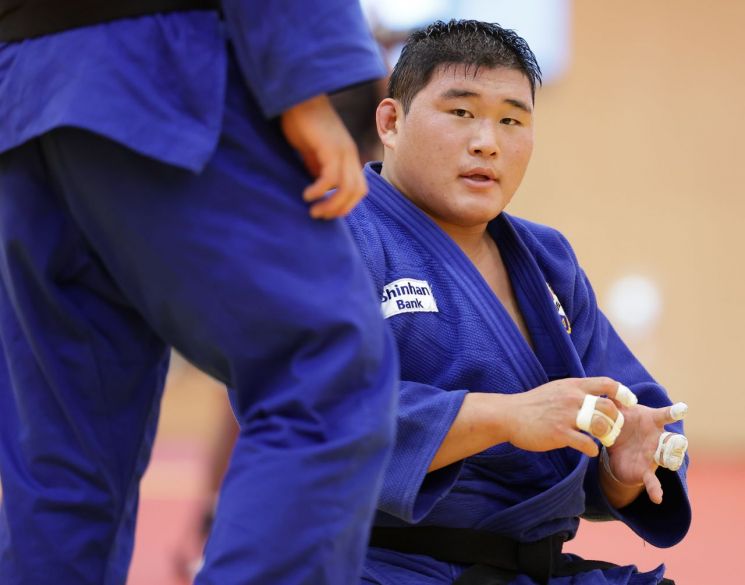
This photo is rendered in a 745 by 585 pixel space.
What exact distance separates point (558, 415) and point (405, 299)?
1.00ft

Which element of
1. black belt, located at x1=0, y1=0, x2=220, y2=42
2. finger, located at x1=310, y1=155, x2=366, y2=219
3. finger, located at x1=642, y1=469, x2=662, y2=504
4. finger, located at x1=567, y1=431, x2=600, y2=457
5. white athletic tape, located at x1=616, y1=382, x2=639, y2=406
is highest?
black belt, located at x1=0, y1=0, x2=220, y2=42

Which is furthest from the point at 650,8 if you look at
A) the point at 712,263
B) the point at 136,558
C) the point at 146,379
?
the point at 146,379

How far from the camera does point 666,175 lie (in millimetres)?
6441

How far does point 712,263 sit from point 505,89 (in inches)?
197

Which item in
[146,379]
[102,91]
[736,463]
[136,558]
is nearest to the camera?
[102,91]

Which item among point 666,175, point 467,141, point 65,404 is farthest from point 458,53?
point 666,175

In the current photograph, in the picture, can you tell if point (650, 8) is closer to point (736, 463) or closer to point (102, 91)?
point (736, 463)

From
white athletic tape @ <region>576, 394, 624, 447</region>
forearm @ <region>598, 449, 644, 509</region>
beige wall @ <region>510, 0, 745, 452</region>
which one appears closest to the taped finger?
white athletic tape @ <region>576, 394, 624, 447</region>

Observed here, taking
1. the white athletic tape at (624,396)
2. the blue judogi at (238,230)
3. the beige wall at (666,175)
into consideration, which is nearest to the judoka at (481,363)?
the white athletic tape at (624,396)

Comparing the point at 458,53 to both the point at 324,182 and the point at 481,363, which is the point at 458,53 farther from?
the point at 324,182

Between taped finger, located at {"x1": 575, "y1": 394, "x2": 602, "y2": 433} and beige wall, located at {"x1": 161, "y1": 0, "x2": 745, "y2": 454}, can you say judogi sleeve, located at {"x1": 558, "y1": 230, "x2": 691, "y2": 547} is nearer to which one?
taped finger, located at {"x1": 575, "y1": 394, "x2": 602, "y2": 433}

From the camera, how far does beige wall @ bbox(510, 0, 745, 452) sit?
6391 millimetres

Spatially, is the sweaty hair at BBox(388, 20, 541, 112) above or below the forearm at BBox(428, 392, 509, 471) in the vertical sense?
above

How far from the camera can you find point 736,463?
19.8ft
